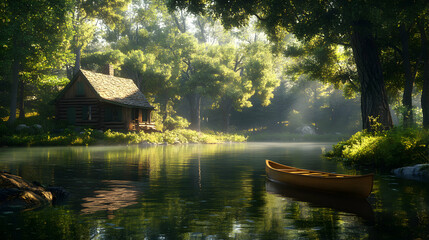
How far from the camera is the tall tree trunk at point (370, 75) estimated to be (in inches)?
856

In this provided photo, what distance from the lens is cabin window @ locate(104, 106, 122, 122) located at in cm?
4325

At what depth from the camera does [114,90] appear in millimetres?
45219

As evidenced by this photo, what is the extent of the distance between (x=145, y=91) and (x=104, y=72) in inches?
454

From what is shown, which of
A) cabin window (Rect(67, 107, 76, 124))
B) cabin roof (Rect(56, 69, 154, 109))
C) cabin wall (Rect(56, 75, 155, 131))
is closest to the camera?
cabin roof (Rect(56, 69, 154, 109))

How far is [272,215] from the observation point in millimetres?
8352

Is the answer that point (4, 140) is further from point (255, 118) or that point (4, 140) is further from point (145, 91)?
point (255, 118)

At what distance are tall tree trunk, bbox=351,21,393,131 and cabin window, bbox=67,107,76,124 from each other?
107 ft

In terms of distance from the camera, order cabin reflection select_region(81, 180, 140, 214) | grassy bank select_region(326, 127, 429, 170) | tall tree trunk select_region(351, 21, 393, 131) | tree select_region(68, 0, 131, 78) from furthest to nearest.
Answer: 1. tree select_region(68, 0, 131, 78)
2. tall tree trunk select_region(351, 21, 393, 131)
3. grassy bank select_region(326, 127, 429, 170)
4. cabin reflection select_region(81, 180, 140, 214)

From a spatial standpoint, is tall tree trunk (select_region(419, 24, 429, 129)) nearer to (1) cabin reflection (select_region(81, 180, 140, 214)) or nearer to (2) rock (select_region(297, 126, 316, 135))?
(1) cabin reflection (select_region(81, 180, 140, 214))

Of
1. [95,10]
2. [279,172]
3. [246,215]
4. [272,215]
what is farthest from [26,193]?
[95,10]

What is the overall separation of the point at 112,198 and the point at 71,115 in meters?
36.2

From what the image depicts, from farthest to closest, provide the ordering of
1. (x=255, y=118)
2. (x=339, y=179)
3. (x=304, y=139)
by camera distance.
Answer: (x=255, y=118)
(x=304, y=139)
(x=339, y=179)

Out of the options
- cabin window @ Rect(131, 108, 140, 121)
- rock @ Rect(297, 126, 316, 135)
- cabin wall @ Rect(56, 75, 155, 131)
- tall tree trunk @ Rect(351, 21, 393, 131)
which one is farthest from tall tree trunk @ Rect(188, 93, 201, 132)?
tall tree trunk @ Rect(351, 21, 393, 131)

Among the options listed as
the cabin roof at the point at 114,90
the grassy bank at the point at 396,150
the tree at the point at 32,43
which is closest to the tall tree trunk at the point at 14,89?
the tree at the point at 32,43
